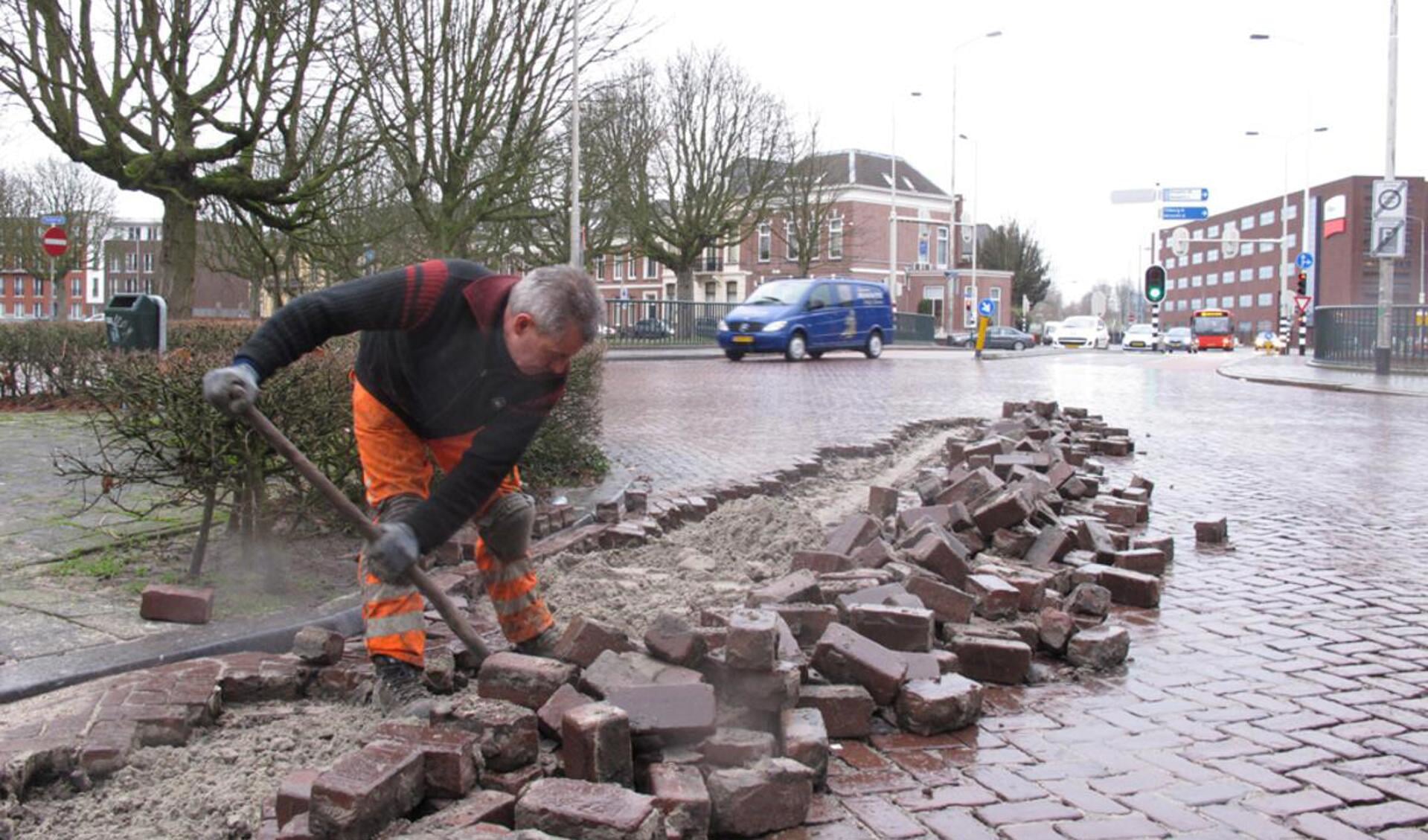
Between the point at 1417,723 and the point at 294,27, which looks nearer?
the point at 1417,723

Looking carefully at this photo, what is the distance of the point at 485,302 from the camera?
3355 mm

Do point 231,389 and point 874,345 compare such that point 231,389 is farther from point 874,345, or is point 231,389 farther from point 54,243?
point 874,345

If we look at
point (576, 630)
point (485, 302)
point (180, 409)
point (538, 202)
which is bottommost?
point (576, 630)

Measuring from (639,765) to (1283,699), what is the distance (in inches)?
90.9

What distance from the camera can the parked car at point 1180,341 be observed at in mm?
52631

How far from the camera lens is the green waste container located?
974cm

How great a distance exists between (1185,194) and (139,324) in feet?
140

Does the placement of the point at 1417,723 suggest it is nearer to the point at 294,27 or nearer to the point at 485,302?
the point at 485,302

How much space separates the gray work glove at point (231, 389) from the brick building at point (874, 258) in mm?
60702

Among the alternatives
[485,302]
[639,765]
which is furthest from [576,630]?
[485,302]

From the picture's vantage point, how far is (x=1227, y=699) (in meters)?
3.72

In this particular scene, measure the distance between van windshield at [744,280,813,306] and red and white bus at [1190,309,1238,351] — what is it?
128 feet

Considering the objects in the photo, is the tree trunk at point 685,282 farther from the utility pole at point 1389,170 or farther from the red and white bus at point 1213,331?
the red and white bus at point 1213,331

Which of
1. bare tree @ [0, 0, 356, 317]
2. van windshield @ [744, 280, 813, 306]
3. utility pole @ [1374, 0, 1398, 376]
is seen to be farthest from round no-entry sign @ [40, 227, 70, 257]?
utility pole @ [1374, 0, 1398, 376]
